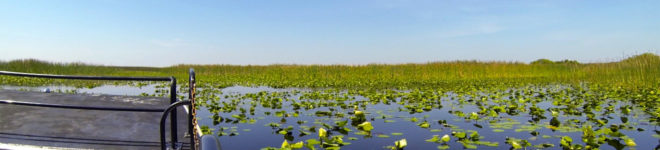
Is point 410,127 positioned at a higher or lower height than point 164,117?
lower

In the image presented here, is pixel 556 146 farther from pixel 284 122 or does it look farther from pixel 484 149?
pixel 284 122

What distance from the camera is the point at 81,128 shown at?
11.8ft

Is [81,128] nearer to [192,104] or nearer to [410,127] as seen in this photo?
[192,104]

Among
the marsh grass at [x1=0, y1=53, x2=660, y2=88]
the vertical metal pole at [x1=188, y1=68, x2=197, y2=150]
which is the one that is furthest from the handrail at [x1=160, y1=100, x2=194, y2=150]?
the marsh grass at [x1=0, y1=53, x2=660, y2=88]

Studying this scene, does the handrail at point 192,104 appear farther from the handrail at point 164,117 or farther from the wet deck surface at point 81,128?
the wet deck surface at point 81,128

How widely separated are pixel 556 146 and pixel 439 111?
273cm

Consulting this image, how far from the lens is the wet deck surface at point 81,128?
3096mm

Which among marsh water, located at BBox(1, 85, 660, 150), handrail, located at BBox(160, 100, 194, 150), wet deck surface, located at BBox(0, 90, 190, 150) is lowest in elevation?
marsh water, located at BBox(1, 85, 660, 150)

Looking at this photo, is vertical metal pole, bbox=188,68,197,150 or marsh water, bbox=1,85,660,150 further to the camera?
marsh water, bbox=1,85,660,150

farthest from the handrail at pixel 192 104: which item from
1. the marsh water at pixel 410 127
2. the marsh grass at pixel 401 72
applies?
the marsh grass at pixel 401 72

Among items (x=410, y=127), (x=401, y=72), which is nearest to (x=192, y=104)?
(x=410, y=127)

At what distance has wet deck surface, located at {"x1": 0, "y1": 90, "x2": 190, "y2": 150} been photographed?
310 centimetres

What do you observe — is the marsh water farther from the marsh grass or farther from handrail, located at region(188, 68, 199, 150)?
the marsh grass

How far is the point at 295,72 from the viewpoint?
22.1 metres
